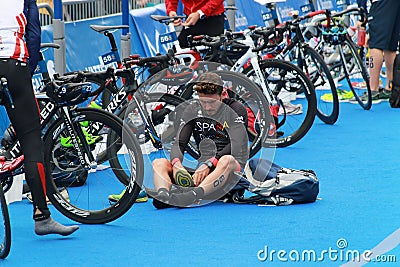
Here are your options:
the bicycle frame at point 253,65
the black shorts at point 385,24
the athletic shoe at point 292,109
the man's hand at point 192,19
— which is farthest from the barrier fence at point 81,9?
the black shorts at point 385,24

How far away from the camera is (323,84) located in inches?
481

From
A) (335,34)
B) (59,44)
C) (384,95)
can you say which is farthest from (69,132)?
(384,95)

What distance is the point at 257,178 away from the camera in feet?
28.6

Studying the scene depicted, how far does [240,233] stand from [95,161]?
1.22 meters

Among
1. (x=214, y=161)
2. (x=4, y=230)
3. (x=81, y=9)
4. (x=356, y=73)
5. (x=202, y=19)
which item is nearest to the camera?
(x=4, y=230)

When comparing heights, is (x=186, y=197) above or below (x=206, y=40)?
below

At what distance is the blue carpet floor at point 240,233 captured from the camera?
Answer: 22.9 feet

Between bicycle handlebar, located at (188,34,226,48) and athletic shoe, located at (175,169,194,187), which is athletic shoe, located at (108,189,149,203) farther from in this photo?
bicycle handlebar, located at (188,34,226,48)

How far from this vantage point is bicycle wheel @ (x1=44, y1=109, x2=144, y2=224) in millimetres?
7699

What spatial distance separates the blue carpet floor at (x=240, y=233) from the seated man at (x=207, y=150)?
0.15 m

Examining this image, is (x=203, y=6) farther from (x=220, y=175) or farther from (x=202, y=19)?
(x=220, y=175)

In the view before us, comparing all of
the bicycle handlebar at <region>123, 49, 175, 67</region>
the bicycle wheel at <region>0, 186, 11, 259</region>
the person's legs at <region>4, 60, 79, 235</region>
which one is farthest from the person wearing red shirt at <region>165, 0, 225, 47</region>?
the bicycle wheel at <region>0, 186, 11, 259</region>

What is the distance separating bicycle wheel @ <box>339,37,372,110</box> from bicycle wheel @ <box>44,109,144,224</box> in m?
5.05

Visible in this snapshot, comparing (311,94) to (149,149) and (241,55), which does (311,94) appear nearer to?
(241,55)
